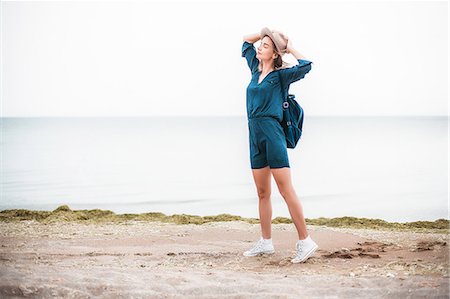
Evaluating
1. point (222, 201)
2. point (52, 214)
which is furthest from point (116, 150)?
point (52, 214)

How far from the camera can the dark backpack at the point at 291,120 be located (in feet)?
15.7

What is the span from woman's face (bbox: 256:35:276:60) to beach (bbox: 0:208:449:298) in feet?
5.12

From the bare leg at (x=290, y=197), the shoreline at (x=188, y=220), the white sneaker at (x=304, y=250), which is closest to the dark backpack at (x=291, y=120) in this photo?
the bare leg at (x=290, y=197)

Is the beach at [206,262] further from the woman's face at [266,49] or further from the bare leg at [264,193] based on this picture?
A: the woman's face at [266,49]

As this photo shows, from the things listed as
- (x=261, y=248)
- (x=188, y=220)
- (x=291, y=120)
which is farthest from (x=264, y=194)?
(x=188, y=220)

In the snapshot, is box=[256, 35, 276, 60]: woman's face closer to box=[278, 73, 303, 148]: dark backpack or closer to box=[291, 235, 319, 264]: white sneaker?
box=[278, 73, 303, 148]: dark backpack

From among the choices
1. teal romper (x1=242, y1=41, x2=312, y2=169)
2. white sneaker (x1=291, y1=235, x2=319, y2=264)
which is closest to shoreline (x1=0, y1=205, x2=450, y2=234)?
white sneaker (x1=291, y1=235, x2=319, y2=264)

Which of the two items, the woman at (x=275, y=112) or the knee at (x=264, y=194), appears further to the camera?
the knee at (x=264, y=194)

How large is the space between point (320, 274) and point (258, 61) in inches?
70.0

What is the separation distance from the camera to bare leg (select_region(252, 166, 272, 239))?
4.88 m

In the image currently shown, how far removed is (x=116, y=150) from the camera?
28047mm

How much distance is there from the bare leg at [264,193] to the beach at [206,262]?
0.26 metres

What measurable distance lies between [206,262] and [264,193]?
2.31ft

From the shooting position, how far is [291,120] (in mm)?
4820
